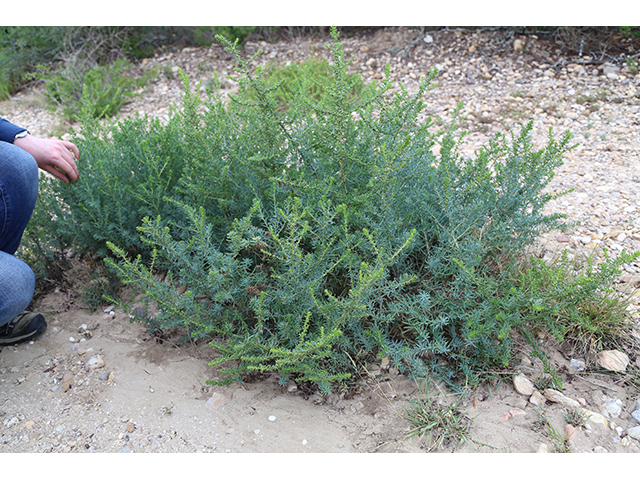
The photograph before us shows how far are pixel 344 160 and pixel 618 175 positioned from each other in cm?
243

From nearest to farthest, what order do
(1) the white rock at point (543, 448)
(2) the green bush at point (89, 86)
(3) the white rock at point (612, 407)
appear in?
(1) the white rock at point (543, 448), (3) the white rock at point (612, 407), (2) the green bush at point (89, 86)

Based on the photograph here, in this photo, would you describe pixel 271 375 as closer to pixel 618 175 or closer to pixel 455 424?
pixel 455 424

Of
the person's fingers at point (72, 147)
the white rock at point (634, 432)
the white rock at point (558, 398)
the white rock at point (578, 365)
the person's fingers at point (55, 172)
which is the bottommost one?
the white rock at point (634, 432)

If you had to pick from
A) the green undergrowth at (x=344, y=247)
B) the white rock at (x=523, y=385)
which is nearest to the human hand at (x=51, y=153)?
the green undergrowth at (x=344, y=247)

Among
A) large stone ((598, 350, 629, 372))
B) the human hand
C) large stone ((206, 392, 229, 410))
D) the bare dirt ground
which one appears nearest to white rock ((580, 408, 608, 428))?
the bare dirt ground

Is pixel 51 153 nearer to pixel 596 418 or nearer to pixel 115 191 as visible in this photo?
pixel 115 191

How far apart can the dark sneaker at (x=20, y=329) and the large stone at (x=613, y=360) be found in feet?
9.02

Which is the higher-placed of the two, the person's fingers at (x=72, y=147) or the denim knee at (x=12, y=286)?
the person's fingers at (x=72, y=147)

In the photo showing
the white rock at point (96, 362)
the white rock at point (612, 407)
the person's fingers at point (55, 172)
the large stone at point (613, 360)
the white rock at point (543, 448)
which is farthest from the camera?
the person's fingers at point (55, 172)

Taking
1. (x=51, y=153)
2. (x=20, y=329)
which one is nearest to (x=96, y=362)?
(x=20, y=329)

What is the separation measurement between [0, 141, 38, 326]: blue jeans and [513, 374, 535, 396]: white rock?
2.21 meters

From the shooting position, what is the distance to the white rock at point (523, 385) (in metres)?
2.02

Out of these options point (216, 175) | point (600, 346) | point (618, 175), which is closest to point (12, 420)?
point (216, 175)

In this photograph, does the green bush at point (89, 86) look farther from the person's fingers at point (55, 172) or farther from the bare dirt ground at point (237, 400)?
the bare dirt ground at point (237, 400)
